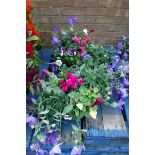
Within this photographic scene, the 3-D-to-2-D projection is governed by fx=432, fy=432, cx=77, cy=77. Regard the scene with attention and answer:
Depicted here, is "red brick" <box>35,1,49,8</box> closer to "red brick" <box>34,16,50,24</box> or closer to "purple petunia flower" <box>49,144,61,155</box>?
"red brick" <box>34,16,50,24</box>

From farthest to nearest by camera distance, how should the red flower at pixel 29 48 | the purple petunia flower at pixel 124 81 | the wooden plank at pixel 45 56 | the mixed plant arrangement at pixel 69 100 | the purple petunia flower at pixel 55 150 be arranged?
the wooden plank at pixel 45 56 → the purple petunia flower at pixel 124 81 → the red flower at pixel 29 48 → the mixed plant arrangement at pixel 69 100 → the purple petunia flower at pixel 55 150

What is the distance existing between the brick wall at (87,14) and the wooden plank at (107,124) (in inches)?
54.6

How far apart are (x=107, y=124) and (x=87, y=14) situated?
164cm

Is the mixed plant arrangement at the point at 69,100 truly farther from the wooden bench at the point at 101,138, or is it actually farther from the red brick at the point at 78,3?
the red brick at the point at 78,3

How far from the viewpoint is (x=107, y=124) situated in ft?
6.62

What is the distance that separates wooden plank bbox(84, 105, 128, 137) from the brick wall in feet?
4.55

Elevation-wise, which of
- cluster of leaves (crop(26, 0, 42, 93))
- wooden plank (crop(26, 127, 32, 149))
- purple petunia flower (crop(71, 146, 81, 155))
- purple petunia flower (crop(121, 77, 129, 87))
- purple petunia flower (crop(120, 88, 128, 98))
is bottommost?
purple petunia flower (crop(71, 146, 81, 155))

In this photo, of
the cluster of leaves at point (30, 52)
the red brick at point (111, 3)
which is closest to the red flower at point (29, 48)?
the cluster of leaves at point (30, 52)

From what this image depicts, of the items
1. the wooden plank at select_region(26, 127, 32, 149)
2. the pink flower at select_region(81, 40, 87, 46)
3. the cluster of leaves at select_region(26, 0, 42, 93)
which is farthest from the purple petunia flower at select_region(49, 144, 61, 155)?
the pink flower at select_region(81, 40, 87, 46)

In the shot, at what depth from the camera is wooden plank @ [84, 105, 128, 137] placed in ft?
6.24

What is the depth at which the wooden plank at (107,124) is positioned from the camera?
1901 millimetres
